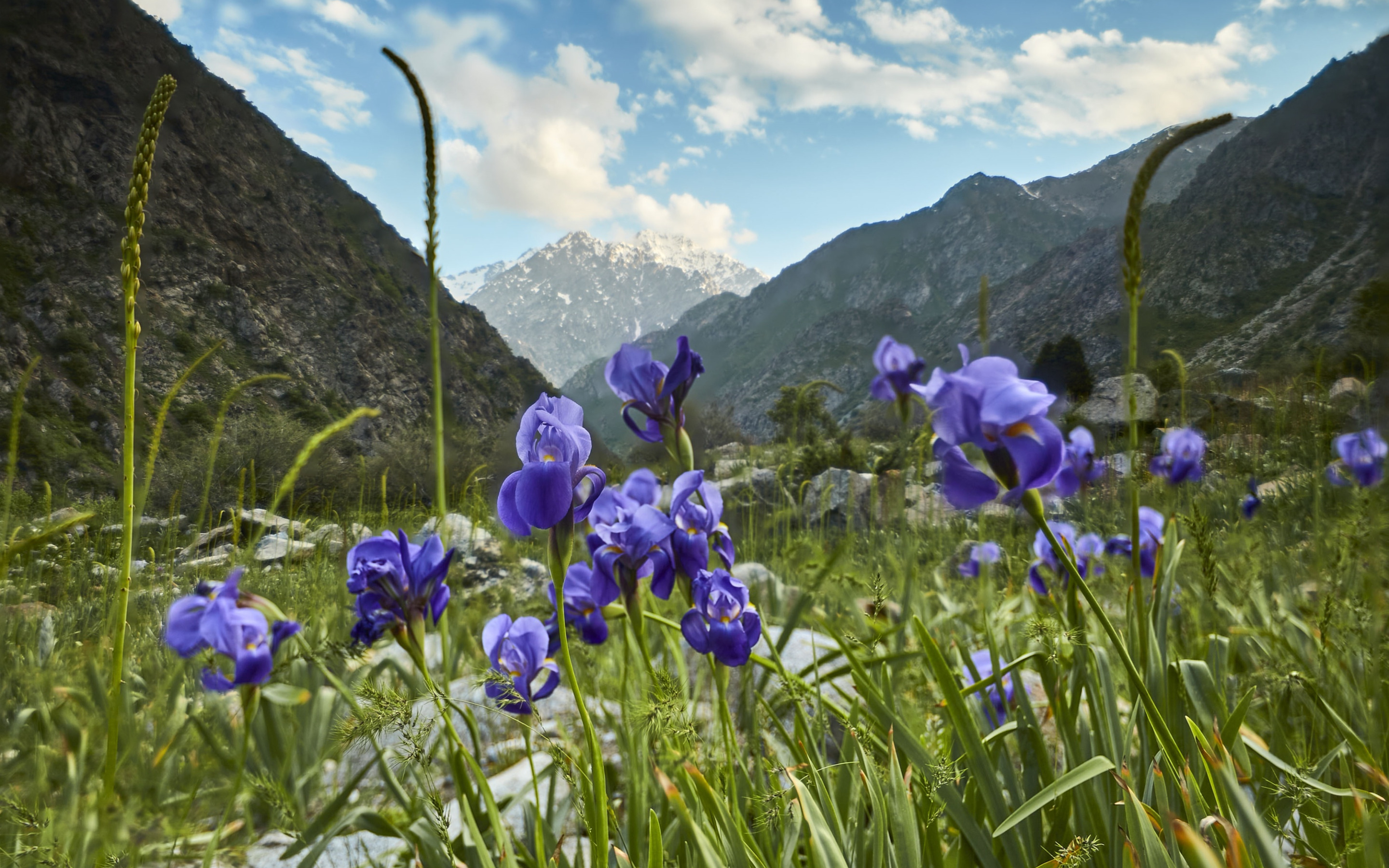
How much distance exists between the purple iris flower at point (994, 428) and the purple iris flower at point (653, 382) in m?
0.80

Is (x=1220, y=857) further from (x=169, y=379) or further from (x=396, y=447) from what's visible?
(x=169, y=379)

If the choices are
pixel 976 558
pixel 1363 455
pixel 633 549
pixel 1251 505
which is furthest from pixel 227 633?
pixel 1251 505

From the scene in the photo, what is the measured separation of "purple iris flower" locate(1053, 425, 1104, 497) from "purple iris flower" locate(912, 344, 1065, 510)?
1.02m

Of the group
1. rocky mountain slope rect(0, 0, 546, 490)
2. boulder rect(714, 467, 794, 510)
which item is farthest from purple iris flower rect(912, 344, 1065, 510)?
rocky mountain slope rect(0, 0, 546, 490)

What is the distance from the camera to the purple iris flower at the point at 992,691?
67.7 inches

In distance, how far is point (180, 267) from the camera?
1389 inches

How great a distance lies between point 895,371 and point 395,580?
2460 mm

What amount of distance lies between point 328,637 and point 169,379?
32.0 meters

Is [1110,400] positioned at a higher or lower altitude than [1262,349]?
lower

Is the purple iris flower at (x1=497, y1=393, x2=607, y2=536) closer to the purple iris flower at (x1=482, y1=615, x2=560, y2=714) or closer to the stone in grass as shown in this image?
the purple iris flower at (x1=482, y1=615, x2=560, y2=714)

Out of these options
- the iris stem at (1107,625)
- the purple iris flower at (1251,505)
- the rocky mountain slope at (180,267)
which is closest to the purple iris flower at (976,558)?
the purple iris flower at (1251,505)

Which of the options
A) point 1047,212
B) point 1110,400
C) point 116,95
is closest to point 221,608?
point 1110,400

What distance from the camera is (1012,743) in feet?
7.15

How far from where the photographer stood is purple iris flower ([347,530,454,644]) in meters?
1.50
